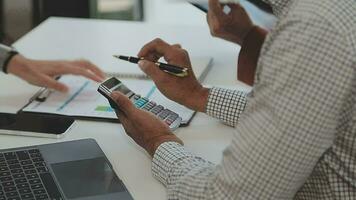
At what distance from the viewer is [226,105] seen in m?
1.43

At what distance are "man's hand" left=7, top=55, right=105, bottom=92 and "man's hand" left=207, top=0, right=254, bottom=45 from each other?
328 mm

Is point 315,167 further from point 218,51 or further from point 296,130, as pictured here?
point 218,51

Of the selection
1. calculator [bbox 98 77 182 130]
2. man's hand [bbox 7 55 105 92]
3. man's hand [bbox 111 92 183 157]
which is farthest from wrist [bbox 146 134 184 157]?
man's hand [bbox 7 55 105 92]

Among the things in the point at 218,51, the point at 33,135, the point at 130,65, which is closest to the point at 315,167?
the point at 33,135

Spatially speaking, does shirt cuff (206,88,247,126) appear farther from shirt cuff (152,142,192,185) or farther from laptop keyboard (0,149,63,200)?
laptop keyboard (0,149,63,200)

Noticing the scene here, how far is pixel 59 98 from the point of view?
1.52 meters

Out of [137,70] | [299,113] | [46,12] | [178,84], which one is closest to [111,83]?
[178,84]

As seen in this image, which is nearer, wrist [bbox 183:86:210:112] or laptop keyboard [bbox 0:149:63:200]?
laptop keyboard [bbox 0:149:63:200]

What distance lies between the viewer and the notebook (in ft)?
5.40

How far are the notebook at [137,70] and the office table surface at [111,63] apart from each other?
3 centimetres

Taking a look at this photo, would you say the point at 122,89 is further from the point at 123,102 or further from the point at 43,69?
the point at 43,69

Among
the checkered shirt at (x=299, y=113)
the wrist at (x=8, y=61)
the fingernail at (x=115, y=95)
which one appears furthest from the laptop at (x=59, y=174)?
the wrist at (x=8, y=61)

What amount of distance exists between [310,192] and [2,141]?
0.67m

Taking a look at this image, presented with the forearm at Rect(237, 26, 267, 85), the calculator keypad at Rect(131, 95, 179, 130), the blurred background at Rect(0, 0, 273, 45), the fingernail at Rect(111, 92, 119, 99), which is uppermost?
the forearm at Rect(237, 26, 267, 85)
